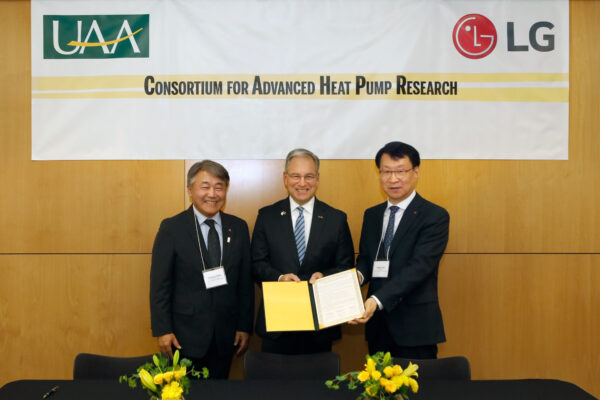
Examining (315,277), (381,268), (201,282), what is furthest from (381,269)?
(201,282)

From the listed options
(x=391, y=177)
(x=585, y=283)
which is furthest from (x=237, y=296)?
(x=585, y=283)

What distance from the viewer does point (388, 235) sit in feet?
10.1

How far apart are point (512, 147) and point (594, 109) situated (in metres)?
0.76

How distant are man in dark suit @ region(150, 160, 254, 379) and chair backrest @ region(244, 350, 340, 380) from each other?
56 cm

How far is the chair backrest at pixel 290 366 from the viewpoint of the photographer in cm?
246

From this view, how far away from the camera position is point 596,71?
381 centimetres

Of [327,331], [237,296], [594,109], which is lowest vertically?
[327,331]

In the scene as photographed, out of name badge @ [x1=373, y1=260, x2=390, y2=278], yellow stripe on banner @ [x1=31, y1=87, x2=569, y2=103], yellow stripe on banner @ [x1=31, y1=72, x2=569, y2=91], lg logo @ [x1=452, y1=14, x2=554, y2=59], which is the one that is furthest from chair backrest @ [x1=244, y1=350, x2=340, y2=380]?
lg logo @ [x1=452, y1=14, x2=554, y2=59]

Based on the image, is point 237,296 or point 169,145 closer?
point 237,296

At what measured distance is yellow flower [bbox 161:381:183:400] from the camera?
152 centimetres

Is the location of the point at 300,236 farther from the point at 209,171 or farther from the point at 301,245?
the point at 209,171

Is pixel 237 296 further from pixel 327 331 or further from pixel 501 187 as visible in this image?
pixel 501 187

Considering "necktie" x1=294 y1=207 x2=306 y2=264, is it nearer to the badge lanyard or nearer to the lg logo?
the badge lanyard

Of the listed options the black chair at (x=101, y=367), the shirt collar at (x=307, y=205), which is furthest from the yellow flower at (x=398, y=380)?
the shirt collar at (x=307, y=205)
